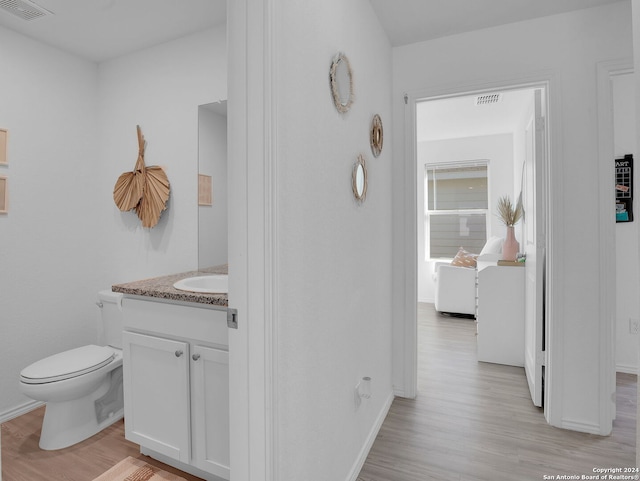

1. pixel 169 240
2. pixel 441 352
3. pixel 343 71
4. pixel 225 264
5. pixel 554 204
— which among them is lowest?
pixel 441 352

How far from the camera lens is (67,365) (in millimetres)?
2092

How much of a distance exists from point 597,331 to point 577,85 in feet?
4.92

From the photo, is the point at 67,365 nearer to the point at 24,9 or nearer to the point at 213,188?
the point at 213,188

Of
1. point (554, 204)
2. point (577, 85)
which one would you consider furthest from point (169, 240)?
point (577, 85)

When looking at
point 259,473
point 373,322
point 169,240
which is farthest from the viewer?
point 169,240

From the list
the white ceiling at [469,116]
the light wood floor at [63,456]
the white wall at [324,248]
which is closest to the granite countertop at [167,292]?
the white wall at [324,248]

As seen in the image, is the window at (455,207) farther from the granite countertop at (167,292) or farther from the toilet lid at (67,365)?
the toilet lid at (67,365)

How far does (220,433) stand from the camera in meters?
1.65

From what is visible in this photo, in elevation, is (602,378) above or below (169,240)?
below

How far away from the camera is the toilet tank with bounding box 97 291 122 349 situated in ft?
8.16

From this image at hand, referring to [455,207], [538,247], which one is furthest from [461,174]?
[538,247]

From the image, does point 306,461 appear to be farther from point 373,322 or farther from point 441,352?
point 441,352

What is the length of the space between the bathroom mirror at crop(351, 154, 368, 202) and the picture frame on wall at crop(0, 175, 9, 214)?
233cm

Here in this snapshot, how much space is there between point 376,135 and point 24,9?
2273mm
